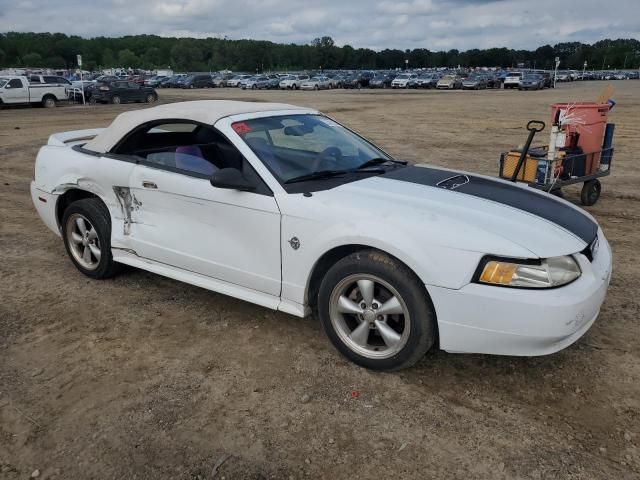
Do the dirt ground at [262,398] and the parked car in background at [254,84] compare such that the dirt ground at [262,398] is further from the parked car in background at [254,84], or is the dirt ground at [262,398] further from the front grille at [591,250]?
the parked car in background at [254,84]

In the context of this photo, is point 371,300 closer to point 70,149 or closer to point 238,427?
point 238,427

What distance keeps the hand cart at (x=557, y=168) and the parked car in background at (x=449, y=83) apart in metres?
46.6

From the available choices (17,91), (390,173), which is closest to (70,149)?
(390,173)

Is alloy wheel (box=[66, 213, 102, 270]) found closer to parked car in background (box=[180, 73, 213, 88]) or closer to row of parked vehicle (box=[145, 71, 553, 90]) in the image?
row of parked vehicle (box=[145, 71, 553, 90])

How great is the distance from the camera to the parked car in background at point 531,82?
160 feet

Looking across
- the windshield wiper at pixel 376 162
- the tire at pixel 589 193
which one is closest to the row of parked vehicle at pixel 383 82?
the tire at pixel 589 193

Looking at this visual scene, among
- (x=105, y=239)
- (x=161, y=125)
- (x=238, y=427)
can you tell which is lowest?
(x=238, y=427)

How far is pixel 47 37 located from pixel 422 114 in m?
156

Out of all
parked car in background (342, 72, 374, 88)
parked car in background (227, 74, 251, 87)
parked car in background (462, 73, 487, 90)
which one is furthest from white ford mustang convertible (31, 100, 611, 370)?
parked car in background (227, 74, 251, 87)

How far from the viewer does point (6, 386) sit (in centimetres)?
329

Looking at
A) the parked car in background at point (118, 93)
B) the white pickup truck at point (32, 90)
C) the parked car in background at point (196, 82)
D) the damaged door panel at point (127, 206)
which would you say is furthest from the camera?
the parked car in background at point (196, 82)

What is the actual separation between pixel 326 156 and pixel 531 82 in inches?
1985

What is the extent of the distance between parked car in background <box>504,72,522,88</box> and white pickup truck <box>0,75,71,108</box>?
38219 mm

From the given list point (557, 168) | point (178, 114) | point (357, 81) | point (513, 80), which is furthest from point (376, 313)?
point (357, 81)
